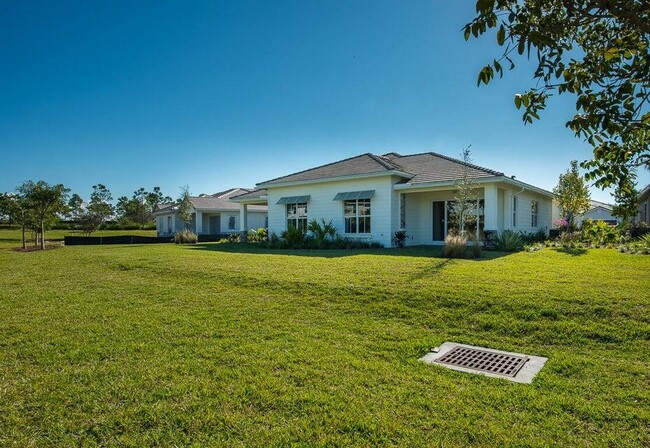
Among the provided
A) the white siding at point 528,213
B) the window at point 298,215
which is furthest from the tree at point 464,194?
the window at point 298,215

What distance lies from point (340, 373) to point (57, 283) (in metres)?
9.88

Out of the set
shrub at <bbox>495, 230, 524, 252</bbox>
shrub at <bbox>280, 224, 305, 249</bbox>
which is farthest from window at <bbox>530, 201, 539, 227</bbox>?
shrub at <bbox>280, 224, 305, 249</bbox>

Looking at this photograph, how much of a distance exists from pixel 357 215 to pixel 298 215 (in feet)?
14.8

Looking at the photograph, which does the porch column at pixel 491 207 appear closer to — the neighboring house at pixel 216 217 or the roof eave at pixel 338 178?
the roof eave at pixel 338 178

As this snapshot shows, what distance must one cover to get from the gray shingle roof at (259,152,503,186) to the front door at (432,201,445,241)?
6.45 feet

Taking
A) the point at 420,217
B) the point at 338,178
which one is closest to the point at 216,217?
the point at 338,178

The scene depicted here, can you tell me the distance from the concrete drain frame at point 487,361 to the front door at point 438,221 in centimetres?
1610

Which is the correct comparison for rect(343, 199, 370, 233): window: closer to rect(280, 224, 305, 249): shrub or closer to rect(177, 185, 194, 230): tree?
rect(280, 224, 305, 249): shrub

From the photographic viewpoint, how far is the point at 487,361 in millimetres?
4730

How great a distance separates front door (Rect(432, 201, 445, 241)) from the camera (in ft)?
67.9

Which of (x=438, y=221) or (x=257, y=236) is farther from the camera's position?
(x=257, y=236)

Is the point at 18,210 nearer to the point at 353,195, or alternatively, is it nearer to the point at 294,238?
the point at 294,238

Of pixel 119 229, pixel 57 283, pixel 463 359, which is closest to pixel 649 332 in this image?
pixel 463 359

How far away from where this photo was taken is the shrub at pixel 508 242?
53.7ft
